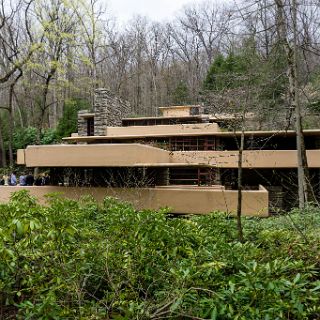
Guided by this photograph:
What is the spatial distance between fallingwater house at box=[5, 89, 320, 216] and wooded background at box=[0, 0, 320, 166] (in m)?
1.76

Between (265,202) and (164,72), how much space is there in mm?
29467

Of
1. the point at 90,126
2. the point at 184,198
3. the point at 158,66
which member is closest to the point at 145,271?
the point at 184,198

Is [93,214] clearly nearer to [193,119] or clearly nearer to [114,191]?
[114,191]

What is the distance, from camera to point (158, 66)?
1608 inches

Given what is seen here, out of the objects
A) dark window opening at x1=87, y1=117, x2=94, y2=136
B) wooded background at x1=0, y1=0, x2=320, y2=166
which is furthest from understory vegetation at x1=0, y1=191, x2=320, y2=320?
dark window opening at x1=87, y1=117, x2=94, y2=136

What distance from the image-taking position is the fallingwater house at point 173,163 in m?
13.6

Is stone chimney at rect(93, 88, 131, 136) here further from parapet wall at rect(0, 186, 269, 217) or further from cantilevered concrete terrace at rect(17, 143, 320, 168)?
parapet wall at rect(0, 186, 269, 217)

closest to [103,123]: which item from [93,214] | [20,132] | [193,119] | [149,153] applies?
[193,119]

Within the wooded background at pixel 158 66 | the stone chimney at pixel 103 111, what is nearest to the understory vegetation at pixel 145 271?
the wooded background at pixel 158 66

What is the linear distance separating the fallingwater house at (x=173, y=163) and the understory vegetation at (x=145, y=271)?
5.54m

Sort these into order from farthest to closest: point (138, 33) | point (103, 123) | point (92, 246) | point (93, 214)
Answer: point (138, 33) → point (103, 123) → point (93, 214) → point (92, 246)

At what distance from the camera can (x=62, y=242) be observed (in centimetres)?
360

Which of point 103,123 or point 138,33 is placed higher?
point 138,33

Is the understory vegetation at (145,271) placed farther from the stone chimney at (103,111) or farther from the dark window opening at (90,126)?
the dark window opening at (90,126)
